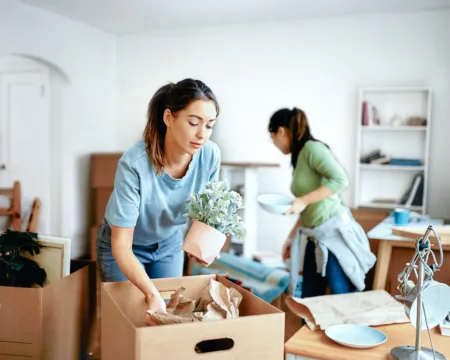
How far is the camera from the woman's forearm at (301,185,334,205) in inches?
101

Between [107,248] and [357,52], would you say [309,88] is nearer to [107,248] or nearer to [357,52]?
[357,52]

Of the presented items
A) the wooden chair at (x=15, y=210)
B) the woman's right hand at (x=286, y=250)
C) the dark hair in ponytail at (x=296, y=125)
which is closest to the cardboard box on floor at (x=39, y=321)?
the dark hair in ponytail at (x=296, y=125)

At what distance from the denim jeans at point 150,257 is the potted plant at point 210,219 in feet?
1.39

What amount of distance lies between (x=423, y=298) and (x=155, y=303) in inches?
24.7

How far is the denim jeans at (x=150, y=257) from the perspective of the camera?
62.1 inches

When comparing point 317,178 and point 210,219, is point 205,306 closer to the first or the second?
point 210,219

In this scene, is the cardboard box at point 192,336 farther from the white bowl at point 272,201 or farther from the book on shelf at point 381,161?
the book on shelf at point 381,161

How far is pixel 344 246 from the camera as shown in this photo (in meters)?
2.67

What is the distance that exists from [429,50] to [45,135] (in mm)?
3764

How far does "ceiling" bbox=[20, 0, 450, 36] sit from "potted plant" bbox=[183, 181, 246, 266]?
339 centimetres

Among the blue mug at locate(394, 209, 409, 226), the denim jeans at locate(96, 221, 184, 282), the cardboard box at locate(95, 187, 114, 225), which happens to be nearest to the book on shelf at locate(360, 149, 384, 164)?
the blue mug at locate(394, 209, 409, 226)

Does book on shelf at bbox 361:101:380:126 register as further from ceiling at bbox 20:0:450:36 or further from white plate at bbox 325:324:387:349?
white plate at bbox 325:324:387:349

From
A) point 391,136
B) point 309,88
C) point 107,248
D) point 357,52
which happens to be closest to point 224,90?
point 309,88

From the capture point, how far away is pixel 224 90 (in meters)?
5.25
